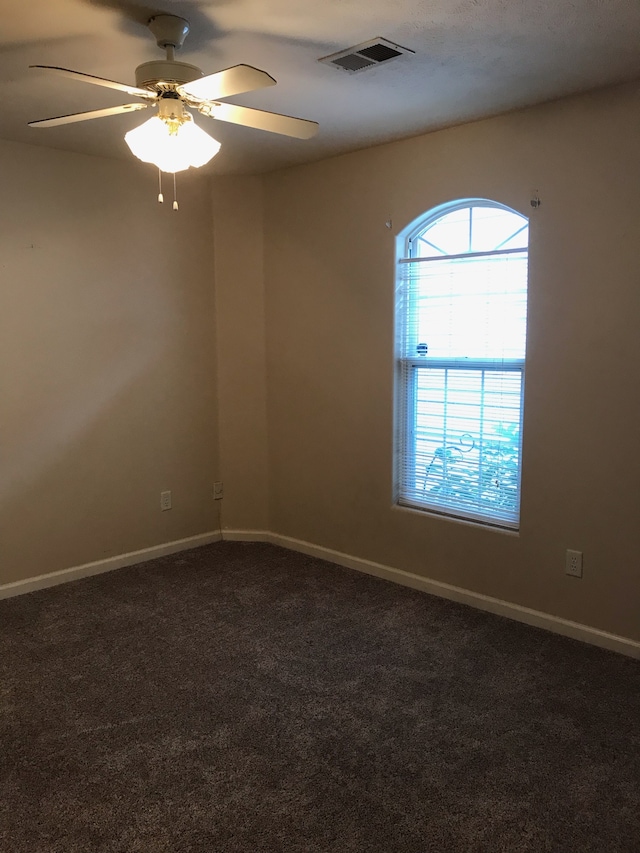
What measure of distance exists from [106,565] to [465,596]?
87.0 inches

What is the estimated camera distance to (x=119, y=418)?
4.24 meters

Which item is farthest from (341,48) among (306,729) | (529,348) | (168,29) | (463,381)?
(306,729)

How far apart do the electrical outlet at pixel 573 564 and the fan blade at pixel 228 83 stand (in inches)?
96.4

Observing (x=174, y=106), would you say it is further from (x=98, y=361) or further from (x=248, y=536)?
(x=248, y=536)

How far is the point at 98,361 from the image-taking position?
412cm

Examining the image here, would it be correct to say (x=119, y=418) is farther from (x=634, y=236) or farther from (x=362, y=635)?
(x=634, y=236)

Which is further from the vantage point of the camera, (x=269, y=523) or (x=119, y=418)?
(x=269, y=523)

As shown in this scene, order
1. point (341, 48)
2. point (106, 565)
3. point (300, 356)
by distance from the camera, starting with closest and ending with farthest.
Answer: point (341, 48) → point (106, 565) → point (300, 356)

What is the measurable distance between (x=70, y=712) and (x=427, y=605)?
187 centimetres

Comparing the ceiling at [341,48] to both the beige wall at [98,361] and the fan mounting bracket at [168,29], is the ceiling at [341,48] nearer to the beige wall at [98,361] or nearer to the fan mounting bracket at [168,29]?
the fan mounting bracket at [168,29]

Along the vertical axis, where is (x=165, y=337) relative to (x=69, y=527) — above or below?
above

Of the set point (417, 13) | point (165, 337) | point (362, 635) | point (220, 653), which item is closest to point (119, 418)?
point (165, 337)

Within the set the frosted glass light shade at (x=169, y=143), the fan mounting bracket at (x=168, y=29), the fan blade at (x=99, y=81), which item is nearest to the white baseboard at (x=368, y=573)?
the frosted glass light shade at (x=169, y=143)

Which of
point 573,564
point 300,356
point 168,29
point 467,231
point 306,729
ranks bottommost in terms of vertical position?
point 306,729
